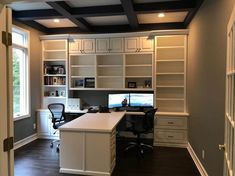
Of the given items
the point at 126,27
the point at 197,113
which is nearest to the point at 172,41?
the point at 126,27

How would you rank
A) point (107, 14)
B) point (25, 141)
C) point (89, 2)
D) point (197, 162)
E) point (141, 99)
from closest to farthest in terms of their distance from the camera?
point (197, 162) → point (89, 2) → point (107, 14) → point (25, 141) → point (141, 99)

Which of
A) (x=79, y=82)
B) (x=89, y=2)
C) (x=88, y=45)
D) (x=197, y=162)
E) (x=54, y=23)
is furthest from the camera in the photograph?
(x=79, y=82)

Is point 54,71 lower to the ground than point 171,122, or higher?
higher

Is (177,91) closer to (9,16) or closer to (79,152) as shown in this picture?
(79,152)

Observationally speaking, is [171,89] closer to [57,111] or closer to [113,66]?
[113,66]

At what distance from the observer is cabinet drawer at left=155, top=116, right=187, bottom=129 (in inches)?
181

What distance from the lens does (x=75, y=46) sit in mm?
5281

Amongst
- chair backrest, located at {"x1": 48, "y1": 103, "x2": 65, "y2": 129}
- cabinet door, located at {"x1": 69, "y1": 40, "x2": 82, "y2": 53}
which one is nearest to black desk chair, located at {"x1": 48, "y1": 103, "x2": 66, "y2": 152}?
chair backrest, located at {"x1": 48, "y1": 103, "x2": 65, "y2": 129}

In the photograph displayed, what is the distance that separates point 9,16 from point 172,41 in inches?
166

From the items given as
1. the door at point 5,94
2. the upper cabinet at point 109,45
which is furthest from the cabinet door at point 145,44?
the door at point 5,94

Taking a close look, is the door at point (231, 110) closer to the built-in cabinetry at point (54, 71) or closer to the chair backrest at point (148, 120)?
the chair backrest at point (148, 120)

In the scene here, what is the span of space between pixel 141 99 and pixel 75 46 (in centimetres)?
217

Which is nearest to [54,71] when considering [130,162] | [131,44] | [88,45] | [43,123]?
[88,45]

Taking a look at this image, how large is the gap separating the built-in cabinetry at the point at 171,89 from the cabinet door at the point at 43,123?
2696 mm
